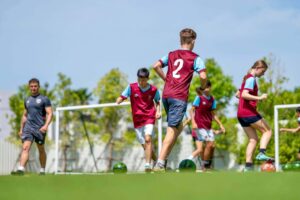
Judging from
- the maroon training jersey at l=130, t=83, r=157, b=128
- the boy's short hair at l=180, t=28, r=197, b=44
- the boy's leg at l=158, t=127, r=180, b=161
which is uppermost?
the boy's short hair at l=180, t=28, r=197, b=44

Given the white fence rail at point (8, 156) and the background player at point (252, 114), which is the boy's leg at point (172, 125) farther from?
the white fence rail at point (8, 156)

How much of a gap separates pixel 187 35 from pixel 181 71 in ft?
1.63

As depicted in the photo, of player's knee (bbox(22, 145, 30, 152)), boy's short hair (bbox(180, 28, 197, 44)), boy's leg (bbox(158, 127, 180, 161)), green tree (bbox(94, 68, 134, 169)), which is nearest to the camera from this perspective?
boy's leg (bbox(158, 127, 180, 161))

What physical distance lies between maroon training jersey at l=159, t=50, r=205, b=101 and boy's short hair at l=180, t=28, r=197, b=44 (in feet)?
0.47

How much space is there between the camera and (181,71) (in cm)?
764

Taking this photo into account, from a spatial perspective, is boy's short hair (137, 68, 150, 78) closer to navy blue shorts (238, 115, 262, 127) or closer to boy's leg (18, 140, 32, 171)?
navy blue shorts (238, 115, 262, 127)

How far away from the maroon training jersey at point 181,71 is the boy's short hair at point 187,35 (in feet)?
0.47

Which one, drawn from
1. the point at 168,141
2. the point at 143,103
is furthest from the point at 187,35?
the point at 143,103

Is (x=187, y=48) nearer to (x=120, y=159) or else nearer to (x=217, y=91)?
(x=120, y=159)

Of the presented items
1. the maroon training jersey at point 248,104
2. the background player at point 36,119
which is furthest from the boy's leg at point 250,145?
the background player at point 36,119

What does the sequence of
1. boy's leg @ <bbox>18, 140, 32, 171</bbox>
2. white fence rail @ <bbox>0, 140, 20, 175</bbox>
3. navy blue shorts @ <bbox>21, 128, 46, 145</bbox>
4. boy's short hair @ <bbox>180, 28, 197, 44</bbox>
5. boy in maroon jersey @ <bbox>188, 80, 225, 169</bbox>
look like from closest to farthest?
boy's short hair @ <bbox>180, 28, 197, 44</bbox> < boy's leg @ <bbox>18, 140, 32, 171</bbox> < navy blue shorts @ <bbox>21, 128, 46, 145</bbox> < boy in maroon jersey @ <bbox>188, 80, 225, 169</bbox> < white fence rail @ <bbox>0, 140, 20, 175</bbox>

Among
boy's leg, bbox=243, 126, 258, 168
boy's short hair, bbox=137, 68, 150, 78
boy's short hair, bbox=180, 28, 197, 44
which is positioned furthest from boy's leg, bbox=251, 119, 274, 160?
boy's short hair, bbox=137, 68, 150, 78

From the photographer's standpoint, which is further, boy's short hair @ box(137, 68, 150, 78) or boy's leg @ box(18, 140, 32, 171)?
boy's short hair @ box(137, 68, 150, 78)

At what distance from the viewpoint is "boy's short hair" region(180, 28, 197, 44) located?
7548 mm
